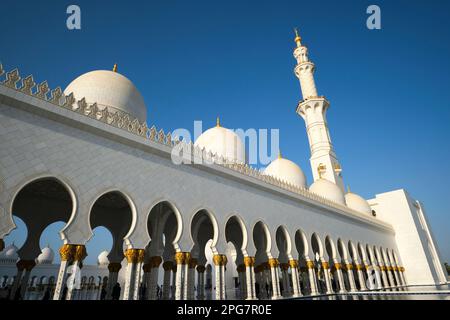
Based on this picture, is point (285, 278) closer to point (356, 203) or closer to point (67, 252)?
point (67, 252)

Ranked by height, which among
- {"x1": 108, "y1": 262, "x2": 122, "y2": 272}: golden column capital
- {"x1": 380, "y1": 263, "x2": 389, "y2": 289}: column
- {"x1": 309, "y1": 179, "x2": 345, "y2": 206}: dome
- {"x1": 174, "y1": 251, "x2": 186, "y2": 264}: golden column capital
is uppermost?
{"x1": 309, "y1": 179, "x2": 345, "y2": 206}: dome

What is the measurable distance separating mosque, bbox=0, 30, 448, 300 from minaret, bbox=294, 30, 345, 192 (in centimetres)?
419

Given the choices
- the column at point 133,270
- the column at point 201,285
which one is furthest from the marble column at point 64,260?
the column at point 201,285

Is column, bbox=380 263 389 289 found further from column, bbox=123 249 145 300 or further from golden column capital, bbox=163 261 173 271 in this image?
column, bbox=123 249 145 300

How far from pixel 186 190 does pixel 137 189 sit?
1712 millimetres

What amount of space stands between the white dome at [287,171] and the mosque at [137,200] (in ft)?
0.30

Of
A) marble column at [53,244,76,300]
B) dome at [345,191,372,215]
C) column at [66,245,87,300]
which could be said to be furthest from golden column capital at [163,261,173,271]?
dome at [345,191,372,215]

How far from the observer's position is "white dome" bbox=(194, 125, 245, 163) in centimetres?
1487

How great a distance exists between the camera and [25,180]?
5.90 metres

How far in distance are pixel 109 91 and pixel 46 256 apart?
16.3 m

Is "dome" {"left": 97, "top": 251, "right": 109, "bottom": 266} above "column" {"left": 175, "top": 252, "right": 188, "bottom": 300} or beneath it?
above

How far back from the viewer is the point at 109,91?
10.9 meters
